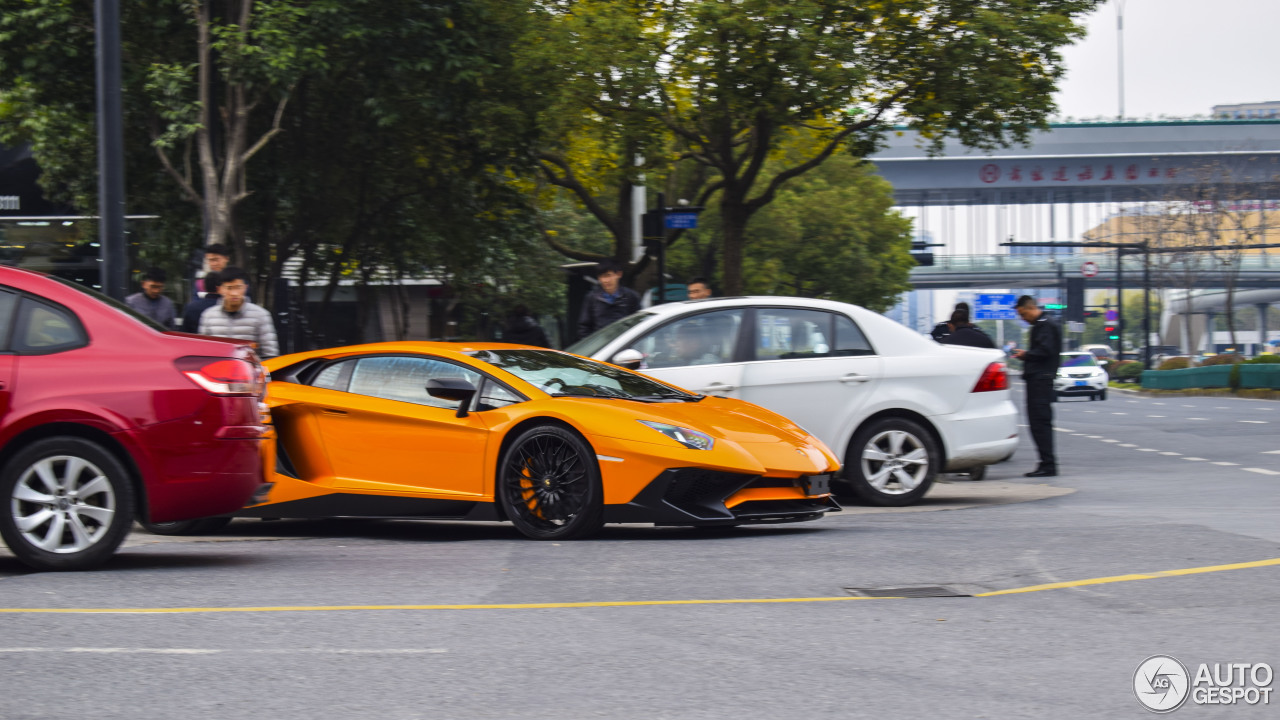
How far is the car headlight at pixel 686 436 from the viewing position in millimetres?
7910

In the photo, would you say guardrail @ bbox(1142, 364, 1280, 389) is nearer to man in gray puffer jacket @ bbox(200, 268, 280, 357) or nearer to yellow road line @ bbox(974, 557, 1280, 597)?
yellow road line @ bbox(974, 557, 1280, 597)

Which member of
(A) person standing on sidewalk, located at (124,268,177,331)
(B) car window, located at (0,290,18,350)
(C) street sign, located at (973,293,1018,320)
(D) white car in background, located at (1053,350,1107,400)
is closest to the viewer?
(B) car window, located at (0,290,18,350)

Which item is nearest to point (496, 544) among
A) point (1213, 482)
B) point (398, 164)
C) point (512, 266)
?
point (1213, 482)

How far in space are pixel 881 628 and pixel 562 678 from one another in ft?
4.85

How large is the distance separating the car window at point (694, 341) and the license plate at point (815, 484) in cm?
230

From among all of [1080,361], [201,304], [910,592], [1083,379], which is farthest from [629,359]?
[1080,361]

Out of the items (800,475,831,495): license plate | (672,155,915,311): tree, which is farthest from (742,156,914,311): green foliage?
(800,475,831,495): license plate

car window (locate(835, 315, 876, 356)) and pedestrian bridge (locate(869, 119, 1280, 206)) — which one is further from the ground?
pedestrian bridge (locate(869, 119, 1280, 206))

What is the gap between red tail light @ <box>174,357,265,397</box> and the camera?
6.95m

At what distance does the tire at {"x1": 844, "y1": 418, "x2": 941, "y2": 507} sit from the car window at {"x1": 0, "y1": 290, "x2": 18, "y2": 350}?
579 centimetres

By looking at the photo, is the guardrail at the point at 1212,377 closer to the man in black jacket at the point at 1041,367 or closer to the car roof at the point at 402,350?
the man in black jacket at the point at 1041,367

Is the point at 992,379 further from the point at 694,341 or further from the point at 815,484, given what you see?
the point at 815,484

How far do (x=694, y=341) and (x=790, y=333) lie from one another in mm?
730

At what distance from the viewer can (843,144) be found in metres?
22.7
